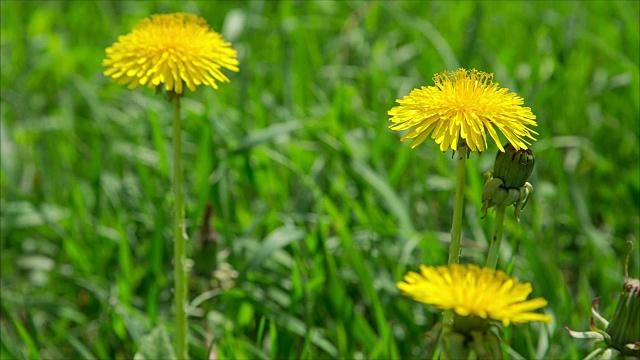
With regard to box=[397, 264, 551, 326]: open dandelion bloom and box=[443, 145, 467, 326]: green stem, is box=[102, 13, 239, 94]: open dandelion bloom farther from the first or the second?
box=[397, 264, 551, 326]: open dandelion bloom


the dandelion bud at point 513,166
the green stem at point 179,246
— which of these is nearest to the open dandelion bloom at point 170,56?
the green stem at point 179,246

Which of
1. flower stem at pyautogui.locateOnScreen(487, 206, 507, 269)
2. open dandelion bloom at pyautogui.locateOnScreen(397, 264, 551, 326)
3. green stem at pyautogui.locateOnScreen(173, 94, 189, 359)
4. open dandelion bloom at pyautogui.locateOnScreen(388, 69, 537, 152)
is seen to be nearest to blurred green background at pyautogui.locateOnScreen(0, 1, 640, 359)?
green stem at pyautogui.locateOnScreen(173, 94, 189, 359)

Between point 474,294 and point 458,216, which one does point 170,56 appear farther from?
point 474,294

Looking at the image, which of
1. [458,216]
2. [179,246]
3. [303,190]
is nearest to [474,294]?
[458,216]

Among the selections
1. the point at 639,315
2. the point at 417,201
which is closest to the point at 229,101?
the point at 417,201

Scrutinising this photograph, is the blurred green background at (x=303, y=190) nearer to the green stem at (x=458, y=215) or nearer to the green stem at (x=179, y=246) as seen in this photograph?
the green stem at (x=179, y=246)

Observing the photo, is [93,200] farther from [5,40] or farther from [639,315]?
[639,315]
